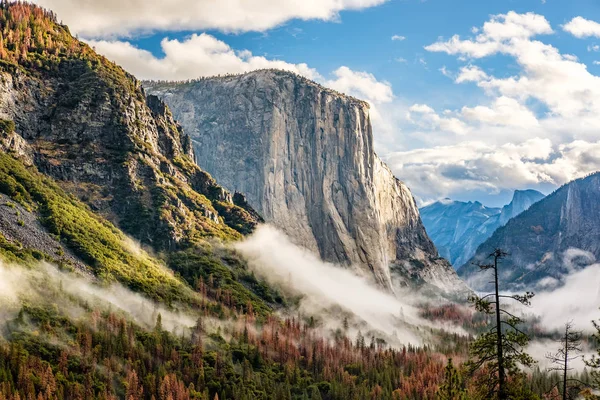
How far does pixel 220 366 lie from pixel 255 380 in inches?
497

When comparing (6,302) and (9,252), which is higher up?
(9,252)

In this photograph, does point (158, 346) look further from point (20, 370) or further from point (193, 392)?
point (20, 370)

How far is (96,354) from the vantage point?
171m

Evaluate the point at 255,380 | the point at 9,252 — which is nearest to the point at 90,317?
the point at 9,252

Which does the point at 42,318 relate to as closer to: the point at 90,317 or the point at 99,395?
the point at 90,317

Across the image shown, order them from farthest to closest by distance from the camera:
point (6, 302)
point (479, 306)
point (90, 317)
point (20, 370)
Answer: point (90, 317), point (6, 302), point (20, 370), point (479, 306)

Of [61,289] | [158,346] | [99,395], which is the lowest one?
[99,395]

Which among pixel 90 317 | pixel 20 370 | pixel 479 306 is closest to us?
pixel 479 306

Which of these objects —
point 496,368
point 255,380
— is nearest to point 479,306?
point 496,368

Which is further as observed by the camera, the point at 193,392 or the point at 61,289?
the point at 61,289

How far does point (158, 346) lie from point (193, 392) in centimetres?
2524

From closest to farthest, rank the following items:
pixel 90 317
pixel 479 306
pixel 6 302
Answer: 1. pixel 479 306
2. pixel 6 302
3. pixel 90 317

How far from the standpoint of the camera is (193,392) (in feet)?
560

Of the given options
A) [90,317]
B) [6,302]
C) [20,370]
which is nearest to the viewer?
[20,370]
